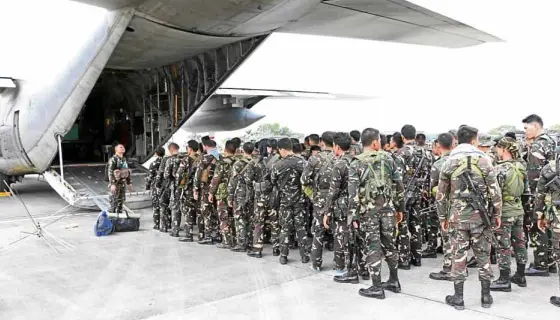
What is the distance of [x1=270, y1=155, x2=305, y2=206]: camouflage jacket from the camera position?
582 cm

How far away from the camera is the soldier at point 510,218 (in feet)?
15.5

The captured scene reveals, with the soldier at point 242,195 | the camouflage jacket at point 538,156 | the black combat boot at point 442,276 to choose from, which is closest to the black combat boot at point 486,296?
the black combat boot at point 442,276

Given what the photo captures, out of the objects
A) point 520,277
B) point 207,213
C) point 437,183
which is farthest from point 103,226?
point 520,277

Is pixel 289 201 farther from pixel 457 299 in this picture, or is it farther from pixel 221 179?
pixel 457 299

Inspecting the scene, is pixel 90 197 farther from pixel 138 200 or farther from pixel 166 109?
pixel 166 109

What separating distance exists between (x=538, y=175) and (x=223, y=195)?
4.02 meters

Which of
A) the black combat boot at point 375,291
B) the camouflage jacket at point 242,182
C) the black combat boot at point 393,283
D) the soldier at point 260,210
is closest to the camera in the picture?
the black combat boot at point 375,291

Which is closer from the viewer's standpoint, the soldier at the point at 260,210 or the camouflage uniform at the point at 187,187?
the soldier at the point at 260,210

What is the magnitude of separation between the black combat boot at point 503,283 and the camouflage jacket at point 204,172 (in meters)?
4.15

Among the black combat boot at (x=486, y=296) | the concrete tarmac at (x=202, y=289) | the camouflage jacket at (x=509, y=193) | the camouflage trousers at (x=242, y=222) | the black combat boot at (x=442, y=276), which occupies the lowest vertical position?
the concrete tarmac at (x=202, y=289)

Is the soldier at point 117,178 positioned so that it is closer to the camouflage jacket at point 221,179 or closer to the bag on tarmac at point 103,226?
the bag on tarmac at point 103,226

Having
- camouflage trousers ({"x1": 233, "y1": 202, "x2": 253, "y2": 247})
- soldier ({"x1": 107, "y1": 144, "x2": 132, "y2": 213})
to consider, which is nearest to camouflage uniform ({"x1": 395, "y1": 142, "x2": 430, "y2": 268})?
camouflage trousers ({"x1": 233, "y1": 202, "x2": 253, "y2": 247})

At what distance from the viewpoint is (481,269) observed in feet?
13.6

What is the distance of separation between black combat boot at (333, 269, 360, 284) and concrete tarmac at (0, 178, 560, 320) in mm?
74
